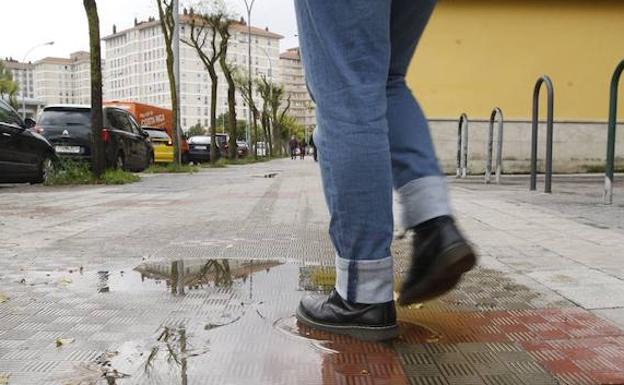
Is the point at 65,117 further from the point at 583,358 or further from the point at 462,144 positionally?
the point at 583,358

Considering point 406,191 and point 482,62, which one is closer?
point 406,191

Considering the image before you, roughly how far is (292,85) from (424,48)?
530 ft

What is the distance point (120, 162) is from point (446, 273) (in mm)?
13426

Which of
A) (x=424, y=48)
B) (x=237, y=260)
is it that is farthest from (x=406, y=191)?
(x=424, y=48)

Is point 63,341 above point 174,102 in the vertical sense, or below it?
below

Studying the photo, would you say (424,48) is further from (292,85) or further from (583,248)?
(292,85)

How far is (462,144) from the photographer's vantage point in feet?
36.6

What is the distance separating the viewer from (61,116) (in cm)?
1376

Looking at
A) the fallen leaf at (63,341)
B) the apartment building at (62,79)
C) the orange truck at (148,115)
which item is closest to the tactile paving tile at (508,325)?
the fallen leaf at (63,341)

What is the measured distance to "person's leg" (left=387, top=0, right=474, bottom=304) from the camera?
1.87m

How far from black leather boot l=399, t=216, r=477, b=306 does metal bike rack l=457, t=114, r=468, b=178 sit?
9372 mm

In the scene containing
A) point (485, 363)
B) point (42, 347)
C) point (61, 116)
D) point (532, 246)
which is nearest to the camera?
point (485, 363)

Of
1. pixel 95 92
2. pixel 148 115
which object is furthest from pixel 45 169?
pixel 148 115

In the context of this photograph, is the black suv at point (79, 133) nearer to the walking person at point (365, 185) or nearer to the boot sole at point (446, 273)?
the walking person at point (365, 185)
